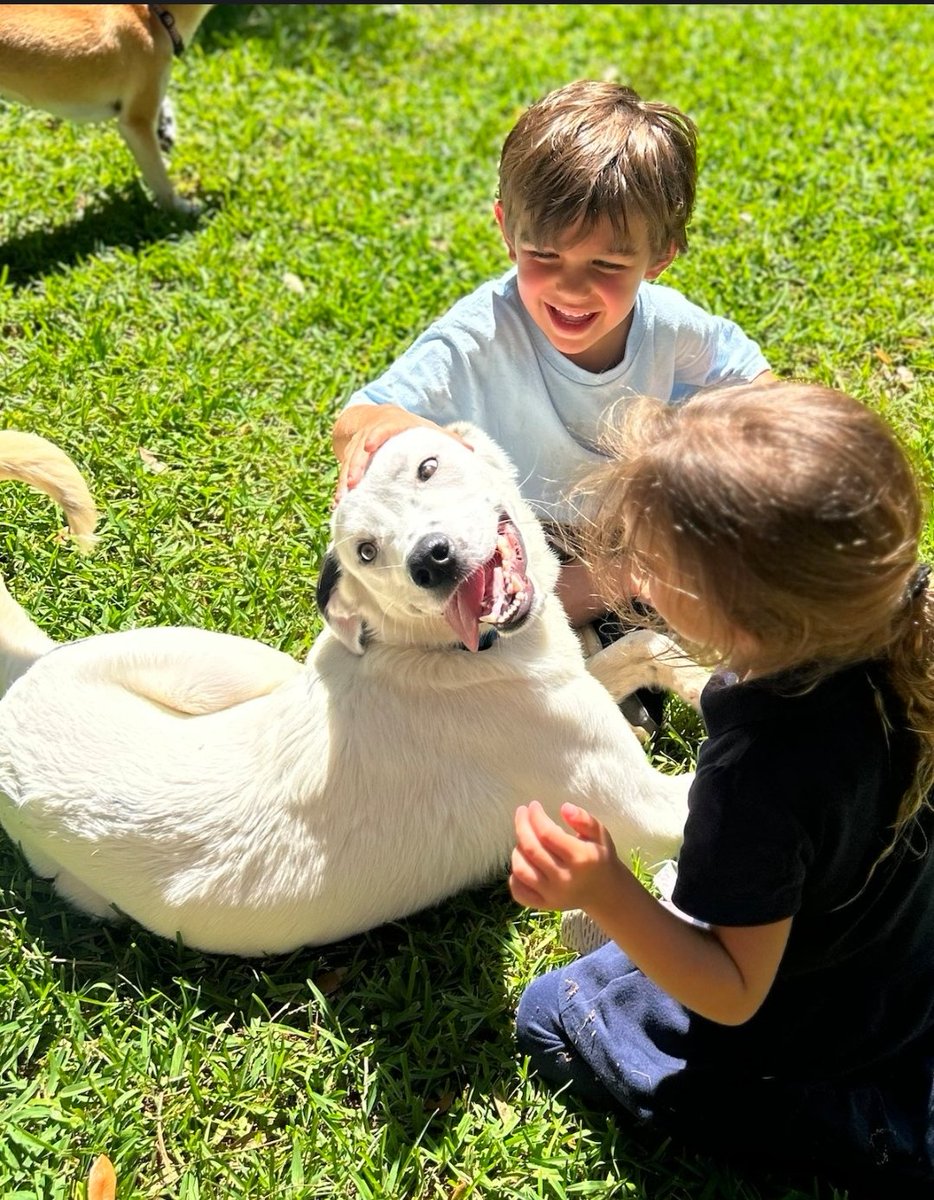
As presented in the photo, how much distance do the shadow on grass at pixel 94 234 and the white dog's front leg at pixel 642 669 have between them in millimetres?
3311

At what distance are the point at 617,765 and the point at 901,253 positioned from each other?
3.46 meters

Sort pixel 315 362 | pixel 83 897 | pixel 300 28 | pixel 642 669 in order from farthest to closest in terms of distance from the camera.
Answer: pixel 300 28, pixel 315 362, pixel 642 669, pixel 83 897

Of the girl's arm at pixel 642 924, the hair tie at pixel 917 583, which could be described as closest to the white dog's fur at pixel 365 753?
the girl's arm at pixel 642 924

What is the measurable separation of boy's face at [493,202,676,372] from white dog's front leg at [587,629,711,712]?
932 millimetres

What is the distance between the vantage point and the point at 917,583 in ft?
6.88

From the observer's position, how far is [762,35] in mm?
6773

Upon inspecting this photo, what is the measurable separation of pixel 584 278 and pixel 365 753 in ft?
4.71

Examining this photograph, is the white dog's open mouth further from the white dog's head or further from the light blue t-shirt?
the light blue t-shirt

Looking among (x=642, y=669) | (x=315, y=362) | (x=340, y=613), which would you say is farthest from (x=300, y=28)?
(x=340, y=613)

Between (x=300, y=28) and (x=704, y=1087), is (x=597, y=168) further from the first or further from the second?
(x=300, y=28)

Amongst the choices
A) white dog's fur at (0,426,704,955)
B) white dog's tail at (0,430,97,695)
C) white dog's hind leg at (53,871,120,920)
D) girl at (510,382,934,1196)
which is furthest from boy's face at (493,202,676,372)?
white dog's hind leg at (53,871,120,920)

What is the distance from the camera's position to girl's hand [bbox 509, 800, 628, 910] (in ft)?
7.00

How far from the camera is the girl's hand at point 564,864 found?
2133 mm

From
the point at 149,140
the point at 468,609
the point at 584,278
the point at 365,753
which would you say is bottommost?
the point at 365,753
